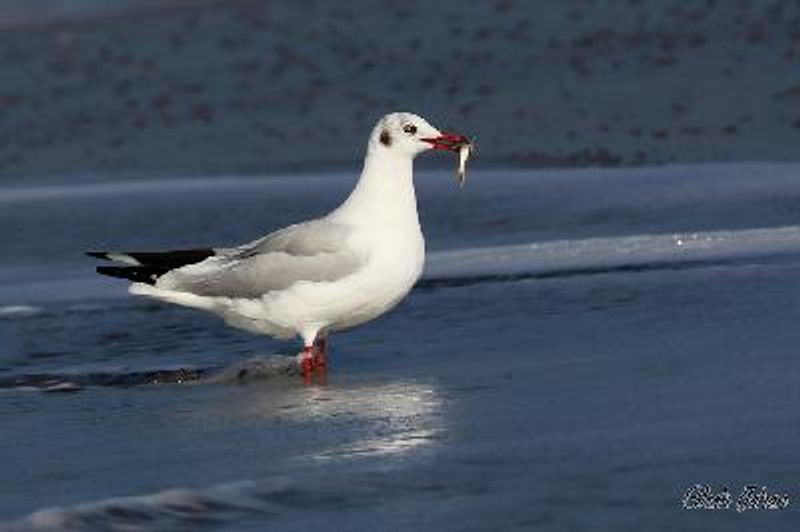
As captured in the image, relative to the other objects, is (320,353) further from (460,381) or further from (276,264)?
(460,381)

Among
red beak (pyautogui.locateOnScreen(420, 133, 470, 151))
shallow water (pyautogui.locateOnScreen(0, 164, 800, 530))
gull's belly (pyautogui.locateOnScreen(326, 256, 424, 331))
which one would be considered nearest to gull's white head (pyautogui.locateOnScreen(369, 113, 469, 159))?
red beak (pyautogui.locateOnScreen(420, 133, 470, 151))

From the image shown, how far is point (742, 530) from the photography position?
6.46 meters

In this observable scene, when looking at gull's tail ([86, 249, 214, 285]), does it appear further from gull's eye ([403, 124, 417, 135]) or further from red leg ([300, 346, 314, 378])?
gull's eye ([403, 124, 417, 135])

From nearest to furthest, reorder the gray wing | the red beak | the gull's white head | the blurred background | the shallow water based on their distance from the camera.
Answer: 1. the shallow water
2. the gray wing
3. the red beak
4. the gull's white head
5. the blurred background

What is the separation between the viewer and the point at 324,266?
385 inches

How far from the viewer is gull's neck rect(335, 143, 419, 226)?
9.83m

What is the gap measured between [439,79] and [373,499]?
12219mm

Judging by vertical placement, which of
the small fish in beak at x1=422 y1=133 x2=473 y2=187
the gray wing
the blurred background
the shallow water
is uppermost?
the blurred background

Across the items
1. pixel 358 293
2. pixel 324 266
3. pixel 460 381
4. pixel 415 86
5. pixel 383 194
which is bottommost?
pixel 460 381

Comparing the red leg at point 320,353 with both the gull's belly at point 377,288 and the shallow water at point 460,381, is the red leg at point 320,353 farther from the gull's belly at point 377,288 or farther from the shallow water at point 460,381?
the gull's belly at point 377,288

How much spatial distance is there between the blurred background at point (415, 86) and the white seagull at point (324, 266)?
602cm

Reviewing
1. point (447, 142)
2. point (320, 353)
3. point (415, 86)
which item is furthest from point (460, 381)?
point (415, 86)

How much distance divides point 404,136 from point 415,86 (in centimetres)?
877

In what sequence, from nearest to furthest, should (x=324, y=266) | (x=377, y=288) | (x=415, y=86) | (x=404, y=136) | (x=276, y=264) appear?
(x=377, y=288)
(x=324, y=266)
(x=276, y=264)
(x=404, y=136)
(x=415, y=86)
